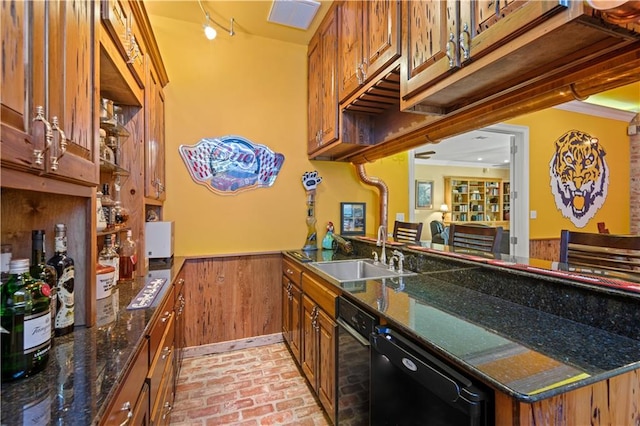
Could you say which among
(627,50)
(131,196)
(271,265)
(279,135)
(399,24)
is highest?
(399,24)

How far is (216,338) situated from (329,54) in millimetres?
2858

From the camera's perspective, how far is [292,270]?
2670 millimetres

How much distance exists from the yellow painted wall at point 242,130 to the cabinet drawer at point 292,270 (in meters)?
0.26

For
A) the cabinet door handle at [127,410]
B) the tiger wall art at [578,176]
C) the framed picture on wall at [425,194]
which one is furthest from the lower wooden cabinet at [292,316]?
the framed picture on wall at [425,194]

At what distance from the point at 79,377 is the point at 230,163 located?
238 cm

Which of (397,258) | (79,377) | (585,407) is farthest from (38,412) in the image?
(397,258)

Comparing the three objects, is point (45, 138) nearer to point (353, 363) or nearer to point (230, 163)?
point (353, 363)

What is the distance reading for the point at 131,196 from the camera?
198 centimetres

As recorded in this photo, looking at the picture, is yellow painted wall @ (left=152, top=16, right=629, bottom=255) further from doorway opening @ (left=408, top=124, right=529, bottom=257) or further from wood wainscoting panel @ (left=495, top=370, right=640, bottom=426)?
wood wainscoting panel @ (left=495, top=370, right=640, bottom=426)

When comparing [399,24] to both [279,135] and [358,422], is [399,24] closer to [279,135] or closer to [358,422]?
[279,135]

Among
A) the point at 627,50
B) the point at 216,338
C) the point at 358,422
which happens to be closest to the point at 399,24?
the point at 627,50

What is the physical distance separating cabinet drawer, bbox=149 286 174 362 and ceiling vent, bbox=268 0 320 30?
7.89 ft

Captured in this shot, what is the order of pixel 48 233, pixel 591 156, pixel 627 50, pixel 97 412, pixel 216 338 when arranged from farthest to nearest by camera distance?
pixel 591 156
pixel 216 338
pixel 48 233
pixel 627 50
pixel 97 412

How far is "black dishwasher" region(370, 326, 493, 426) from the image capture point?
2.62ft
